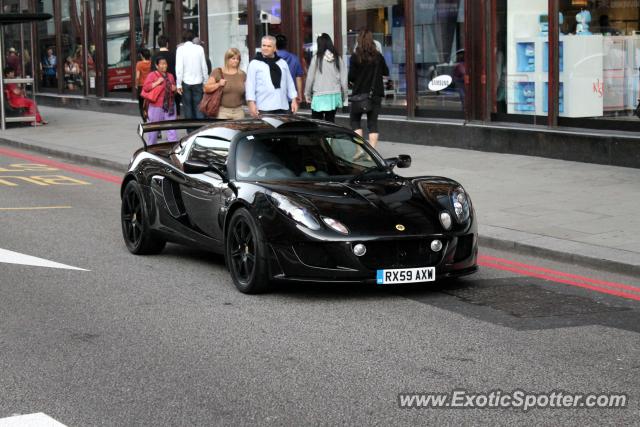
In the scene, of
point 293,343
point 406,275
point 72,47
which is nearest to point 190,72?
point 406,275

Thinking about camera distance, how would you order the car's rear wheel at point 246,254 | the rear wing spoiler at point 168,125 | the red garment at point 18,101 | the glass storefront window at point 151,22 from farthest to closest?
1. the glass storefront window at point 151,22
2. the red garment at point 18,101
3. the rear wing spoiler at point 168,125
4. the car's rear wheel at point 246,254

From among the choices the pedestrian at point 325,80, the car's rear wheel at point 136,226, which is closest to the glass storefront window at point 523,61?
the pedestrian at point 325,80

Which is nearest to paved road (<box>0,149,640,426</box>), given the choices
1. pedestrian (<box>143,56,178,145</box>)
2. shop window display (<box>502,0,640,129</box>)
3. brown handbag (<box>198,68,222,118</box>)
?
brown handbag (<box>198,68,222,118</box>)

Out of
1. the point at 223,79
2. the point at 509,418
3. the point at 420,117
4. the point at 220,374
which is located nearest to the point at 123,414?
the point at 220,374

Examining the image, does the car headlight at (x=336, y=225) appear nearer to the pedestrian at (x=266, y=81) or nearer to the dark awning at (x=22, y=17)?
the pedestrian at (x=266, y=81)

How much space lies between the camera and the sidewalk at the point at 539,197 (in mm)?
10711

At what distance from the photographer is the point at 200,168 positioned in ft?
31.6

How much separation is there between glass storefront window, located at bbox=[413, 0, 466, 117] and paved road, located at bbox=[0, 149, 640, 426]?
9152 mm

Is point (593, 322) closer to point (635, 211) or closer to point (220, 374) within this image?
point (220, 374)

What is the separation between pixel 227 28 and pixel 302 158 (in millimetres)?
17474

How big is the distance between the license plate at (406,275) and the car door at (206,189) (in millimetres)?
1581

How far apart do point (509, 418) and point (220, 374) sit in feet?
5.61

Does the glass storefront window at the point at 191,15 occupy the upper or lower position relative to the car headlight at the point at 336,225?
upper

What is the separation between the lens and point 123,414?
5.92 metres
